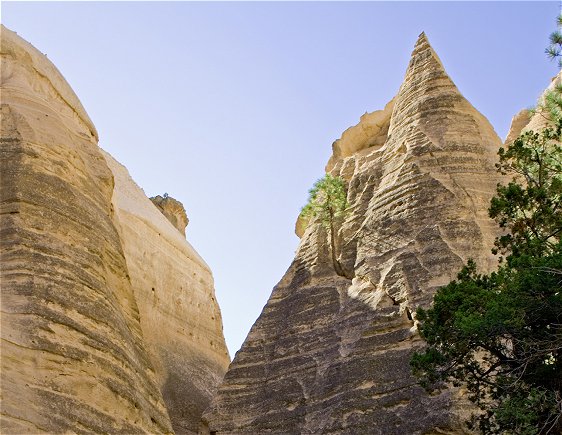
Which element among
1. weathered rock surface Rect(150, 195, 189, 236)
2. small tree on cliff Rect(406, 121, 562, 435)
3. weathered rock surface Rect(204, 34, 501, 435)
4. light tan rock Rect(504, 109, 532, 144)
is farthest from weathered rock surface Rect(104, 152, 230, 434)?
light tan rock Rect(504, 109, 532, 144)

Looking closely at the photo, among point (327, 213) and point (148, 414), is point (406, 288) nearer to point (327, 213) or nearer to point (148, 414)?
point (327, 213)

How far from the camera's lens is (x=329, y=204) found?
34.8 metres

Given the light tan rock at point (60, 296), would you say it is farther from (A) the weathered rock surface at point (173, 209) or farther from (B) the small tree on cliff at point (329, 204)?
(A) the weathered rock surface at point (173, 209)

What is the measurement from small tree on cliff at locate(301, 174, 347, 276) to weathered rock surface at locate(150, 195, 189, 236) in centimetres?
1184

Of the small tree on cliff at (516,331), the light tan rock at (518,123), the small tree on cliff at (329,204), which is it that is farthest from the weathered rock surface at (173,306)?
the light tan rock at (518,123)

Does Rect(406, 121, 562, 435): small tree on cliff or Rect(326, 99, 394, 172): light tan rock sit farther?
Rect(326, 99, 394, 172): light tan rock

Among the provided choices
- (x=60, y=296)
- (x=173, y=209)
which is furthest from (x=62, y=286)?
(x=173, y=209)

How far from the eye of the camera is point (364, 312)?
28.7 meters

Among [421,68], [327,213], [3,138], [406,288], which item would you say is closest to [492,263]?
[406,288]

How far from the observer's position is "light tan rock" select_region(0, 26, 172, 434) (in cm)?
1775

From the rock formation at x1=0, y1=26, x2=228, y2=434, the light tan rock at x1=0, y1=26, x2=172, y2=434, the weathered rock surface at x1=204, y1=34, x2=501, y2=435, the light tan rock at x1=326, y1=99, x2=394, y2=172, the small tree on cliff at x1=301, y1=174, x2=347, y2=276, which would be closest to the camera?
the light tan rock at x1=0, y1=26, x2=172, y2=434

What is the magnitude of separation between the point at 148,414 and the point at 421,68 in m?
19.7

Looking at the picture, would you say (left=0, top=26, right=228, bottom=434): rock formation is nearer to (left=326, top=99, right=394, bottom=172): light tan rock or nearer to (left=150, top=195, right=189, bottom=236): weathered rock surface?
(left=326, top=99, right=394, bottom=172): light tan rock

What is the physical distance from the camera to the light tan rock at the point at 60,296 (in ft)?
58.2
